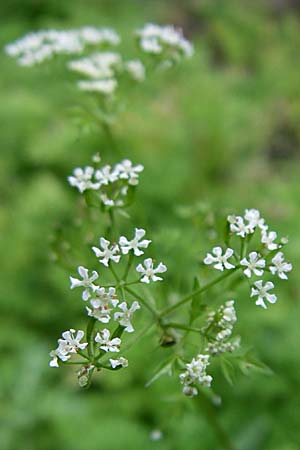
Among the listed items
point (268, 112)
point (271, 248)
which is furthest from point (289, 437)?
point (268, 112)

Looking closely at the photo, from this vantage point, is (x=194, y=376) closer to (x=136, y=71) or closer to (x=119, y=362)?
(x=119, y=362)

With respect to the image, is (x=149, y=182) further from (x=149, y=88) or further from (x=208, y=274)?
(x=208, y=274)

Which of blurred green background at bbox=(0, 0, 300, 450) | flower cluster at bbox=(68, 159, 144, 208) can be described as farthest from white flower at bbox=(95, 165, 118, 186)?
blurred green background at bbox=(0, 0, 300, 450)

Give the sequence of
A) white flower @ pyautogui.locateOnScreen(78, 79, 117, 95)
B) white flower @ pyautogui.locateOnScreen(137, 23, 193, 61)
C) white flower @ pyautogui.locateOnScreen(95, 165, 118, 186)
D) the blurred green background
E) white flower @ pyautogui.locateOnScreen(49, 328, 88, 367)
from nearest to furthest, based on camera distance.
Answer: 1. white flower @ pyautogui.locateOnScreen(49, 328, 88, 367)
2. white flower @ pyautogui.locateOnScreen(95, 165, 118, 186)
3. white flower @ pyautogui.locateOnScreen(78, 79, 117, 95)
4. white flower @ pyautogui.locateOnScreen(137, 23, 193, 61)
5. the blurred green background

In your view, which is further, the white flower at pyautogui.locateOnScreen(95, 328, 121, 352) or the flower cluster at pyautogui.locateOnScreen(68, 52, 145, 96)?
the flower cluster at pyautogui.locateOnScreen(68, 52, 145, 96)

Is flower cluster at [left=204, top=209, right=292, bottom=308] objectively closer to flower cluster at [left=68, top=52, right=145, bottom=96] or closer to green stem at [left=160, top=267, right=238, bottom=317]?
green stem at [left=160, top=267, right=238, bottom=317]

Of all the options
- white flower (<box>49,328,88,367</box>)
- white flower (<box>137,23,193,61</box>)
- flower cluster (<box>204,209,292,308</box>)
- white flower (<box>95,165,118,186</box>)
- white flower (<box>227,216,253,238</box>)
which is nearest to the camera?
white flower (<box>49,328,88,367</box>)
